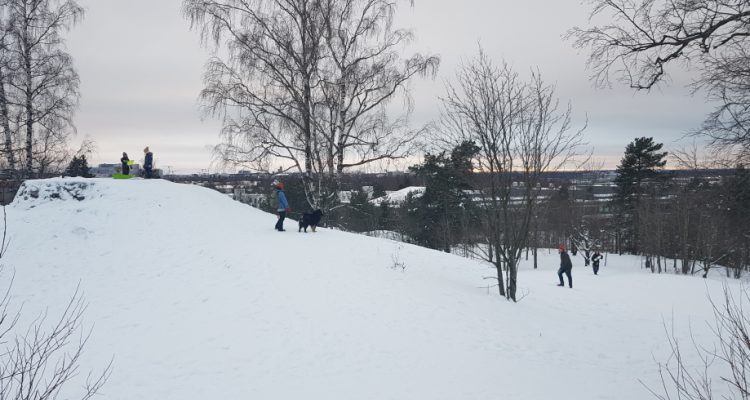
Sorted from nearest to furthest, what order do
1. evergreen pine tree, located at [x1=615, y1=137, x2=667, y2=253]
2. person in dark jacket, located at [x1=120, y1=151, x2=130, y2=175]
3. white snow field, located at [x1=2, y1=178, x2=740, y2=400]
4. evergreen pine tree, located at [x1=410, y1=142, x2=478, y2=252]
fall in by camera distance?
white snow field, located at [x1=2, y1=178, x2=740, y2=400] → person in dark jacket, located at [x1=120, y1=151, x2=130, y2=175] → evergreen pine tree, located at [x1=410, y1=142, x2=478, y2=252] → evergreen pine tree, located at [x1=615, y1=137, x2=667, y2=253]

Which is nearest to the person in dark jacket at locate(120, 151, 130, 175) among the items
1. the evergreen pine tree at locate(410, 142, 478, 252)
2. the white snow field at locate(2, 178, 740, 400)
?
the white snow field at locate(2, 178, 740, 400)

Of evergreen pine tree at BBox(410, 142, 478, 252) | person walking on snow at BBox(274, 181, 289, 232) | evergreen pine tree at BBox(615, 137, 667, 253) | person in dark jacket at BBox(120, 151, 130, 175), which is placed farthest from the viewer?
evergreen pine tree at BBox(615, 137, 667, 253)

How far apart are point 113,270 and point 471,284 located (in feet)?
30.6

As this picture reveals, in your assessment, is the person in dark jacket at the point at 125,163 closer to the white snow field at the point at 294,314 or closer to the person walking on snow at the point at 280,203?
the white snow field at the point at 294,314

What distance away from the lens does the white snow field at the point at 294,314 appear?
18.7 ft

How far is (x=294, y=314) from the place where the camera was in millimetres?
7449

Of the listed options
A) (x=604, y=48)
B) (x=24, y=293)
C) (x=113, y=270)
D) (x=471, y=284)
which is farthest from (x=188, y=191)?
(x=604, y=48)

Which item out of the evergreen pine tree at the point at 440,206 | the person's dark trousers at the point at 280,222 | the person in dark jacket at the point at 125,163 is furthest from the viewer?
the evergreen pine tree at the point at 440,206

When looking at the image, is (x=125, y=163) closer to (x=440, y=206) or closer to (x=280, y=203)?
(x=280, y=203)

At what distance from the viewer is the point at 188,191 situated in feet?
49.9

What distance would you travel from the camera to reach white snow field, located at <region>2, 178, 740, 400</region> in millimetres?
5711

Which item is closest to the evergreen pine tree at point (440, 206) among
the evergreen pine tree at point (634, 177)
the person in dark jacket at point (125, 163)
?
the evergreen pine tree at point (634, 177)

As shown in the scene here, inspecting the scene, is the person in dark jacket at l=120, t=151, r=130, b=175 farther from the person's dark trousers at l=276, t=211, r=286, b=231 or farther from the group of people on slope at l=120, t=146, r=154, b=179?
the person's dark trousers at l=276, t=211, r=286, b=231

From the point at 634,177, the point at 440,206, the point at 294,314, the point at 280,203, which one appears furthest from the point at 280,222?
the point at 634,177
